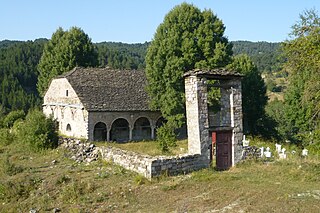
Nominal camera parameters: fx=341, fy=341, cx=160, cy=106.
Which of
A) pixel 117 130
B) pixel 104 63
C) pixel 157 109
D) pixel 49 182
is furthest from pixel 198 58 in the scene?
pixel 104 63

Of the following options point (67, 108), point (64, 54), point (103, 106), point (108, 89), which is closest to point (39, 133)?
point (103, 106)

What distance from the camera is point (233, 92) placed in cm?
1464

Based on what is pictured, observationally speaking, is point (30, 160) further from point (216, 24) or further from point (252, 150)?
point (216, 24)

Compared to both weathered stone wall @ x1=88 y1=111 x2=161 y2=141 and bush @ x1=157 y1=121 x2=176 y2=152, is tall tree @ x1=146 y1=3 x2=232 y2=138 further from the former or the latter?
bush @ x1=157 y1=121 x2=176 y2=152

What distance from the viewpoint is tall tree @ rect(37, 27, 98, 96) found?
38406mm

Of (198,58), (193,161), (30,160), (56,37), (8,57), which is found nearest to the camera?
(193,161)

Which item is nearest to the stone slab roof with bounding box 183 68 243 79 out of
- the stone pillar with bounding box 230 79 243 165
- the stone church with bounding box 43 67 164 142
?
the stone pillar with bounding box 230 79 243 165

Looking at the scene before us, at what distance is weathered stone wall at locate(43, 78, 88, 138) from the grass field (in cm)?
1175

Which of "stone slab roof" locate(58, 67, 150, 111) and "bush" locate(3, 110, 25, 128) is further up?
"stone slab roof" locate(58, 67, 150, 111)

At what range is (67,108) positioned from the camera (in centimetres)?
2975

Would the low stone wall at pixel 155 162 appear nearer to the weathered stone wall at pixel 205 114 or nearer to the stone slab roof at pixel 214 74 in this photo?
the weathered stone wall at pixel 205 114

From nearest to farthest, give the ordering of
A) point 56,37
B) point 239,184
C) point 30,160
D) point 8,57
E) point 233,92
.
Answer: point 239,184 < point 233,92 < point 30,160 < point 56,37 < point 8,57

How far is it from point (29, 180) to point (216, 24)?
18295 millimetres

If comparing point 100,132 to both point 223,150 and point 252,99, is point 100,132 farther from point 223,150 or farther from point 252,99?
point 223,150
